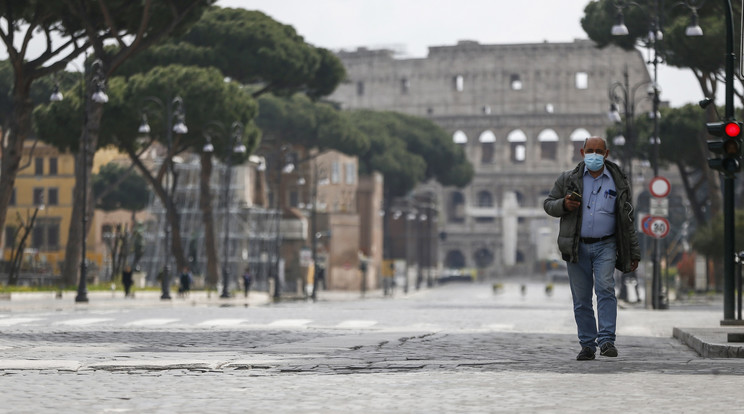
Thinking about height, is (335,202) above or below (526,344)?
above

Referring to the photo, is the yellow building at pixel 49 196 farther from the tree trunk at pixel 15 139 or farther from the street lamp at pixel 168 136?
the tree trunk at pixel 15 139

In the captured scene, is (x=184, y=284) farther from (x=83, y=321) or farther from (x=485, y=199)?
(x=485, y=199)

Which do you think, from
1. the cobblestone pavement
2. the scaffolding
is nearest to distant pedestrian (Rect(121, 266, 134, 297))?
the cobblestone pavement

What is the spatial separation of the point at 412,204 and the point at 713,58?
73390 mm

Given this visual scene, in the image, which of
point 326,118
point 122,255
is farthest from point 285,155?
point 122,255

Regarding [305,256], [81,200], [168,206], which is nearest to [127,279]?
[81,200]

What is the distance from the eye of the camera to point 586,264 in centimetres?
1224

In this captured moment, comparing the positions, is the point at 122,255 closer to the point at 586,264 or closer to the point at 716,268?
the point at 716,268

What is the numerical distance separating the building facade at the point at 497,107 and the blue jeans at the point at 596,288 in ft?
424

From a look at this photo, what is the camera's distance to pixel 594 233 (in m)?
12.1

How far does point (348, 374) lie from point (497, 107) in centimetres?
14764

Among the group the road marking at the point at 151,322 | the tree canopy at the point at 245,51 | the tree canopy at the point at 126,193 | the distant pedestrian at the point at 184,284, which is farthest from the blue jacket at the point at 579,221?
the tree canopy at the point at 126,193

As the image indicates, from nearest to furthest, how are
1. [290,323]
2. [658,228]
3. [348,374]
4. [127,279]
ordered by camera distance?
[348,374] → [290,323] → [658,228] → [127,279]

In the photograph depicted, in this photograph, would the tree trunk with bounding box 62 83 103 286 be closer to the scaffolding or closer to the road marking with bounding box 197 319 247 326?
the road marking with bounding box 197 319 247 326
